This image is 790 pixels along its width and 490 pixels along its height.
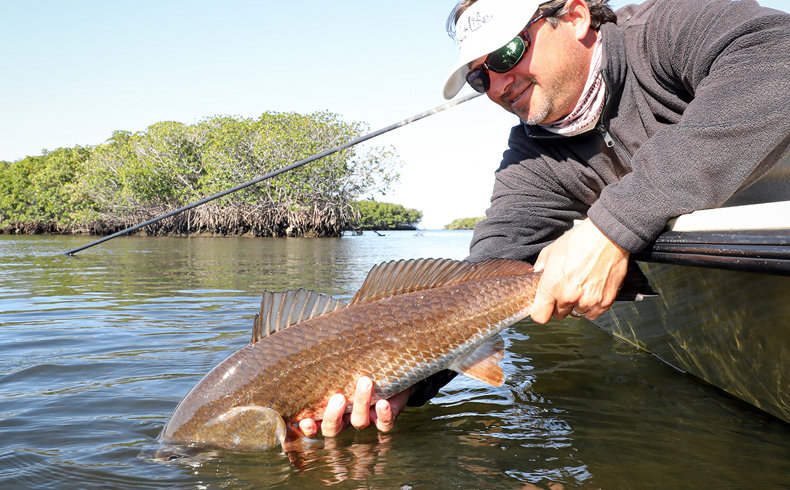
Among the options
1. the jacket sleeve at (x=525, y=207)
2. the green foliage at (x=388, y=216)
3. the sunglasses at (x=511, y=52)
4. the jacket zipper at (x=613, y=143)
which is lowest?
the jacket sleeve at (x=525, y=207)

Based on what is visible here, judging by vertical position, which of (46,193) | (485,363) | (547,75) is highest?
(46,193)

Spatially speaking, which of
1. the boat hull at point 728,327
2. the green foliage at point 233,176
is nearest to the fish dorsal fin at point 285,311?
the boat hull at point 728,327

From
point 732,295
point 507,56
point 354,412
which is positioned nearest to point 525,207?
point 507,56

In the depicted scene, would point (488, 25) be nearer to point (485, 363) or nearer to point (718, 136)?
point (718, 136)

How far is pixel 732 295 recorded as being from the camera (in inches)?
112

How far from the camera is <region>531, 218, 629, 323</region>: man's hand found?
7.77 ft

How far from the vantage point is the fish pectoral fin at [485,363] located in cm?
294

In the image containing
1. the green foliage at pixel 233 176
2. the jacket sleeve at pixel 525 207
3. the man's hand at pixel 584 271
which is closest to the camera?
the man's hand at pixel 584 271

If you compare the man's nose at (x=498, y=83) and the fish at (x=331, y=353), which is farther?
the man's nose at (x=498, y=83)

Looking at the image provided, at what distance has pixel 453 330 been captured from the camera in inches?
111

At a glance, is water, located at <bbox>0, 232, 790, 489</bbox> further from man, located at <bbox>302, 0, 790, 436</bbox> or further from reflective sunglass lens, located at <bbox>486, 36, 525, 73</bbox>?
reflective sunglass lens, located at <bbox>486, 36, 525, 73</bbox>

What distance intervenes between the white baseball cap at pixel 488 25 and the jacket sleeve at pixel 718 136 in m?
0.88

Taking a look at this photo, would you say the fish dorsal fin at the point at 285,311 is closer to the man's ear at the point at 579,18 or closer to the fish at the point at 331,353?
the fish at the point at 331,353

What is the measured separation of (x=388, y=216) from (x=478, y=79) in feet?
384
